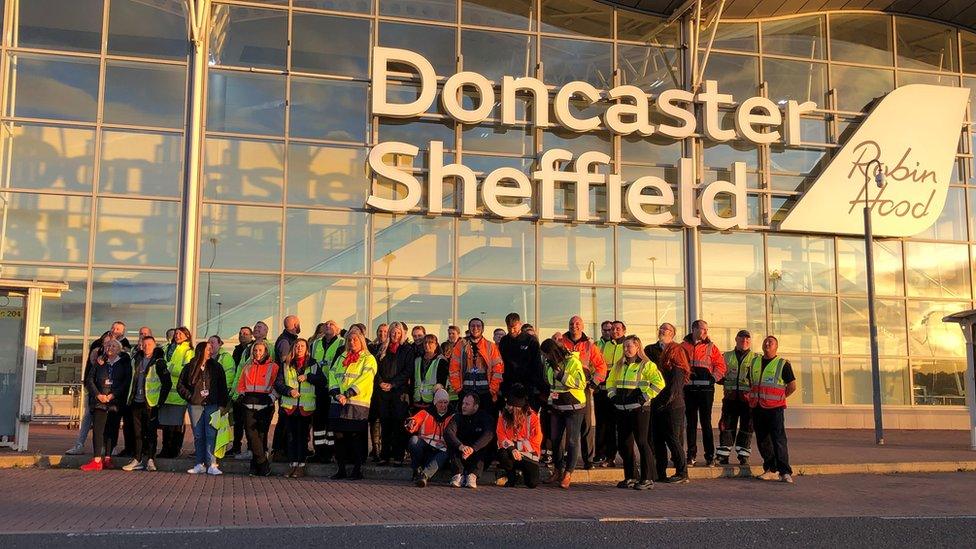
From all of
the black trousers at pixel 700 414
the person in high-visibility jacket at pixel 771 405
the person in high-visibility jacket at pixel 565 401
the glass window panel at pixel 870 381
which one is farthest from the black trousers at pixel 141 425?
the glass window panel at pixel 870 381

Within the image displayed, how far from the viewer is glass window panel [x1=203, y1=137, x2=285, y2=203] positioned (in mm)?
19812

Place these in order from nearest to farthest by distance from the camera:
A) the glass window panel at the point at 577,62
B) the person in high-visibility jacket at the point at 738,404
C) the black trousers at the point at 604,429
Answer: the black trousers at the point at 604,429 → the person in high-visibility jacket at the point at 738,404 → the glass window panel at the point at 577,62

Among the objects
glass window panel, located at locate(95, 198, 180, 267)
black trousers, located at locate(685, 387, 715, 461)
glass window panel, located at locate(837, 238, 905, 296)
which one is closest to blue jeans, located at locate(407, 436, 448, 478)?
black trousers, located at locate(685, 387, 715, 461)

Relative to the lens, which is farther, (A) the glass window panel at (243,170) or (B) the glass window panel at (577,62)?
(B) the glass window panel at (577,62)

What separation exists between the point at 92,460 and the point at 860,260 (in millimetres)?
17694

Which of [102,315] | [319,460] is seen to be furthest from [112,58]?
[319,460]

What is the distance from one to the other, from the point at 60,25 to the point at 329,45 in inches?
217

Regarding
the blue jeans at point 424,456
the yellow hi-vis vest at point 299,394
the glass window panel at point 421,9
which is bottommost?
the blue jeans at point 424,456

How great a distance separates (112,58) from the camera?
19750mm

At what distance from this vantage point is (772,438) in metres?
12.1

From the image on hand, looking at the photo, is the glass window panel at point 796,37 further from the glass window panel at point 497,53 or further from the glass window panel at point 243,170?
the glass window panel at point 243,170

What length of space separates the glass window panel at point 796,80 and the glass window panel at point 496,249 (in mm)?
7044

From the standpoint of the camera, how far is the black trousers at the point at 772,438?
1198 cm

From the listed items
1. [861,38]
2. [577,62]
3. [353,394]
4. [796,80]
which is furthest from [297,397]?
[861,38]
